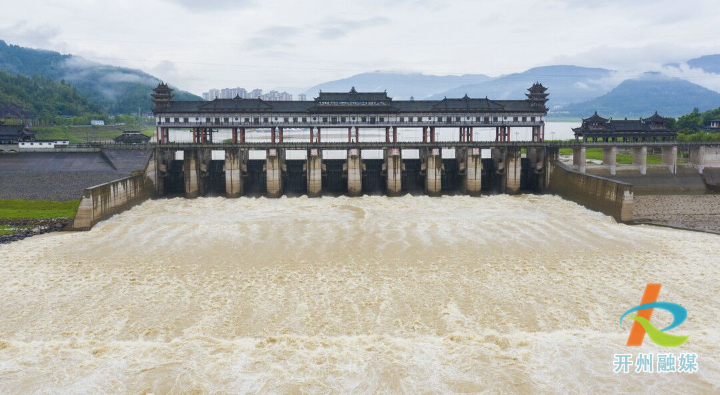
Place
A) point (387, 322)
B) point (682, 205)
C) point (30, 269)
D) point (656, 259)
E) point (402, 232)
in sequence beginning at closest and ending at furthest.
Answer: point (387, 322), point (30, 269), point (656, 259), point (402, 232), point (682, 205)

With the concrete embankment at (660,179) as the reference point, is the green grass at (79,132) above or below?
above

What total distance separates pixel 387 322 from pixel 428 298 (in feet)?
9.09

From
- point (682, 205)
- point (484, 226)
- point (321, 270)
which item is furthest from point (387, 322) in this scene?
point (682, 205)

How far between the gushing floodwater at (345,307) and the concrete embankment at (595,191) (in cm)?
184

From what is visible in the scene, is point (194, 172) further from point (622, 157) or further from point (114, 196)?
point (622, 157)

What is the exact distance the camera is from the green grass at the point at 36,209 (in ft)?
108

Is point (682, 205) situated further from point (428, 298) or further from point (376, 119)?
point (428, 298)

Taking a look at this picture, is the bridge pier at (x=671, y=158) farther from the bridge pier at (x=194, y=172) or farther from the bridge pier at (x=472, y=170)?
the bridge pier at (x=194, y=172)

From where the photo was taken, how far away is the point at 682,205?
41.3m

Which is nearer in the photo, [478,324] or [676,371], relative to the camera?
[676,371]

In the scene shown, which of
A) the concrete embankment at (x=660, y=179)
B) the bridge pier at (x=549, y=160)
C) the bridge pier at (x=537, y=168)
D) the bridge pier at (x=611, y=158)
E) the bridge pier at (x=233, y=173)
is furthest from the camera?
the bridge pier at (x=611, y=158)

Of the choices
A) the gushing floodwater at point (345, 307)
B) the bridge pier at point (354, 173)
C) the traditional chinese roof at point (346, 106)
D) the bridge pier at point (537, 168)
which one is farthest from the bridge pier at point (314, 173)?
the bridge pier at point (537, 168)

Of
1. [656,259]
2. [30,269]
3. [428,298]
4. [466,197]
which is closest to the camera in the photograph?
[428,298]

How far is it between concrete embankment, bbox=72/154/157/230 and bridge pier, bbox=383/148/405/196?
2143 centimetres
